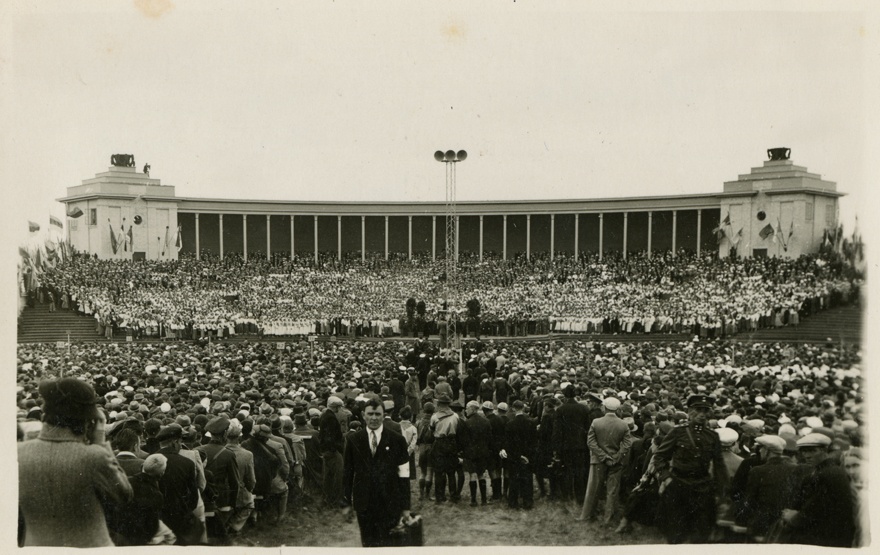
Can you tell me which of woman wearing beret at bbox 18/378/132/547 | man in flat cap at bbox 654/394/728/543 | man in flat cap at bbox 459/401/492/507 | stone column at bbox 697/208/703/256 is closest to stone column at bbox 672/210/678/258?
stone column at bbox 697/208/703/256

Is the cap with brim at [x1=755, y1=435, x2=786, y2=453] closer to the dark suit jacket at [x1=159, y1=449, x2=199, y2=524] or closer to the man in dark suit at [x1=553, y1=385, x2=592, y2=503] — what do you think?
the man in dark suit at [x1=553, y1=385, x2=592, y2=503]

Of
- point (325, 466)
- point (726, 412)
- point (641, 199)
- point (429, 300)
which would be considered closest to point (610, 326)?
point (429, 300)

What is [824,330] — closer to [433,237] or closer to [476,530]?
[476,530]

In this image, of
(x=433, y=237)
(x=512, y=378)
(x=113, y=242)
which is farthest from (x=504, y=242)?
(x=512, y=378)

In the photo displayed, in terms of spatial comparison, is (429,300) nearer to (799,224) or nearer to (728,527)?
(799,224)

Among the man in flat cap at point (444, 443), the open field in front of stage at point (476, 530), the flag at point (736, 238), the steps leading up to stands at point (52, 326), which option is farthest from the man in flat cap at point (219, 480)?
the flag at point (736, 238)

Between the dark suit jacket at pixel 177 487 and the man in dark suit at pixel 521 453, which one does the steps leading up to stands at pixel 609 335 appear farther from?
the dark suit jacket at pixel 177 487
